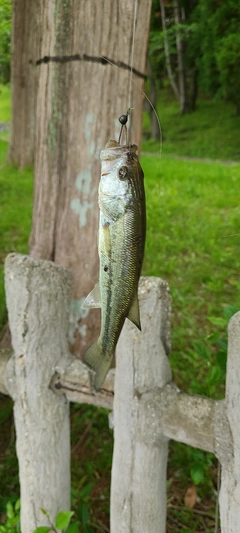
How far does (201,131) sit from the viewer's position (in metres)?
16.2

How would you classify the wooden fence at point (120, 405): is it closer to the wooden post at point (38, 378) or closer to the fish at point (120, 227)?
the wooden post at point (38, 378)

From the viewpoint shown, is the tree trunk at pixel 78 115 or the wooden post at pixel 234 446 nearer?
the wooden post at pixel 234 446

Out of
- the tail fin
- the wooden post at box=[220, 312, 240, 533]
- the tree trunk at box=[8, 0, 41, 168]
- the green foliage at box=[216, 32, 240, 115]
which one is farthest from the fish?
the green foliage at box=[216, 32, 240, 115]

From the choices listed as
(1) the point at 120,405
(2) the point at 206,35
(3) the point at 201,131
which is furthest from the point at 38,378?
(3) the point at 201,131

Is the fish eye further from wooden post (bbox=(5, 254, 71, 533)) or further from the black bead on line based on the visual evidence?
the black bead on line

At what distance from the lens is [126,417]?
147 cm

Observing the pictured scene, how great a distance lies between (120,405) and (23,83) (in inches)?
229

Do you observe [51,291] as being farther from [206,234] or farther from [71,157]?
[206,234]

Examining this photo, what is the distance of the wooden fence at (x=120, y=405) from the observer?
4.30 feet

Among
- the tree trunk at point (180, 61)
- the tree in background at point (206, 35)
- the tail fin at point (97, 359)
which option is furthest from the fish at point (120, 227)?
the tree trunk at point (180, 61)

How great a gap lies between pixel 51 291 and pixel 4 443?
1.32 metres

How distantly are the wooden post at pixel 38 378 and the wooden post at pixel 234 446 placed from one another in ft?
2.01

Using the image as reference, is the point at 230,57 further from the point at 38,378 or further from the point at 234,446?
the point at 234,446

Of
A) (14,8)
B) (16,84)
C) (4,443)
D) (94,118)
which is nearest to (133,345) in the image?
(94,118)
